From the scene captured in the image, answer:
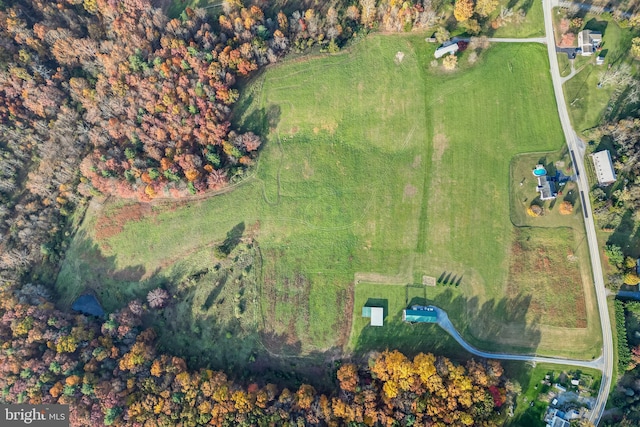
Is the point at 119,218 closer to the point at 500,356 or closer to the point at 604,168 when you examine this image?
the point at 500,356

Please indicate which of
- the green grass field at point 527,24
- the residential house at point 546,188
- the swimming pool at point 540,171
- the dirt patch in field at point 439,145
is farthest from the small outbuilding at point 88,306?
the green grass field at point 527,24

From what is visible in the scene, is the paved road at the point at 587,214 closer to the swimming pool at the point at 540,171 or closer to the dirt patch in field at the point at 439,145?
the swimming pool at the point at 540,171

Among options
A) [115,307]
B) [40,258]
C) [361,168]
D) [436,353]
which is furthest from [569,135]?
[40,258]

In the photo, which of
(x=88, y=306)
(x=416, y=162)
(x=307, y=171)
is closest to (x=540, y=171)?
(x=416, y=162)

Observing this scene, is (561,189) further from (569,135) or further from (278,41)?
(278,41)

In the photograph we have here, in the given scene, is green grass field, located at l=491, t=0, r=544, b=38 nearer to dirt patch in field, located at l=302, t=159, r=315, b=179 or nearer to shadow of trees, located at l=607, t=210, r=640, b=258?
shadow of trees, located at l=607, t=210, r=640, b=258

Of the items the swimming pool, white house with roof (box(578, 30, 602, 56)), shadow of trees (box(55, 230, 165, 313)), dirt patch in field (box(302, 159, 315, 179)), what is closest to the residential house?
the swimming pool
